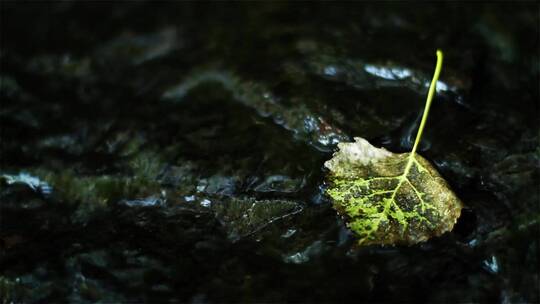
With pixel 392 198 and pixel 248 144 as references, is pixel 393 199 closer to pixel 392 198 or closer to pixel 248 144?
pixel 392 198

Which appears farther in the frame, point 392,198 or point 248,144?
point 248,144

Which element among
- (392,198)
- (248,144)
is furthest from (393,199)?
(248,144)

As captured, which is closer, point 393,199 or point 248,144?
point 393,199

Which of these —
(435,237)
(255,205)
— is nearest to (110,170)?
(255,205)
